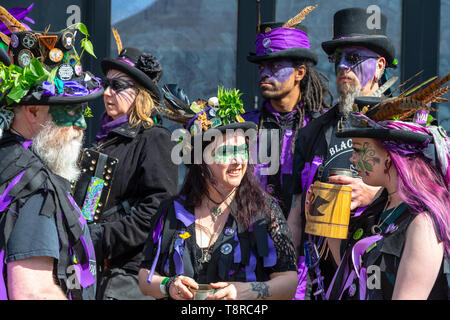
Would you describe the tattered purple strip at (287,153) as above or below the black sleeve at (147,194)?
above

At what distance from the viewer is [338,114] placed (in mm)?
5043

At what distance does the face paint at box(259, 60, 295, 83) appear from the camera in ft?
18.2

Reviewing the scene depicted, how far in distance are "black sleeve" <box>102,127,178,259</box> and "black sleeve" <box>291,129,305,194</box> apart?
85cm

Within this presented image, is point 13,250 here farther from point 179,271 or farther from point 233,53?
point 233,53

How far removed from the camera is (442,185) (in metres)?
3.45

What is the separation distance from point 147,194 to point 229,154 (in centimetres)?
124

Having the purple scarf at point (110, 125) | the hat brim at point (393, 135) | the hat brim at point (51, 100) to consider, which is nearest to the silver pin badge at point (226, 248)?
the hat brim at point (393, 135)

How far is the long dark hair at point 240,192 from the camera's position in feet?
13.0

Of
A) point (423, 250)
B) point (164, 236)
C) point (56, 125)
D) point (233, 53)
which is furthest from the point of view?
point (233, 53)

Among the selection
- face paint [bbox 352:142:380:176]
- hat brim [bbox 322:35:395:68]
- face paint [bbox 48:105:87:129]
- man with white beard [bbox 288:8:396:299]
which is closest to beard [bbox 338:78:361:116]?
man with white beard [bbox 288:8:396:299]

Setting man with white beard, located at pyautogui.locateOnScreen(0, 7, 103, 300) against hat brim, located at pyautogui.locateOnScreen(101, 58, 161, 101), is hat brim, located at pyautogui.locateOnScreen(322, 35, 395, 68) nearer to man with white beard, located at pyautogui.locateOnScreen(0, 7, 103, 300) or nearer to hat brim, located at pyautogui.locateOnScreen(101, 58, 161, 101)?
hat brim, located at pyautogui.locateOnScreen(101, 58, 161, 101)

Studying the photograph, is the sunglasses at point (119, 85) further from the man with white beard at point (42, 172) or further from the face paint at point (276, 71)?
the man with white beard at point (42, 172)
